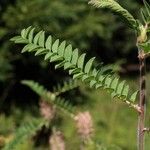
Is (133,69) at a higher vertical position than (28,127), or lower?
higher

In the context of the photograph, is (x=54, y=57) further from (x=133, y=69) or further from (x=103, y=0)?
(x=133, y=69)

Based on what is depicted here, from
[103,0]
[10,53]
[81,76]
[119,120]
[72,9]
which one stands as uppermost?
[72,9]

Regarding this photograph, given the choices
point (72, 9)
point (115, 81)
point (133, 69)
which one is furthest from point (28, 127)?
point (133, 69)

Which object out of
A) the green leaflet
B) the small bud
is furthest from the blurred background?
the green leaflet

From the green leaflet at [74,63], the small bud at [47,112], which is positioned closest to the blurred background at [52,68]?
the small bud at [47,112]

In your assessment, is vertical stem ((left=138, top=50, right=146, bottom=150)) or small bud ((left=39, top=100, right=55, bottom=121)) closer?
vertical stem ((left=138, top=50, right=146, bottom=150))

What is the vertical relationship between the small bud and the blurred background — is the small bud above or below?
below

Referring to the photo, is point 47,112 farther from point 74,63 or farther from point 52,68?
point 52,68

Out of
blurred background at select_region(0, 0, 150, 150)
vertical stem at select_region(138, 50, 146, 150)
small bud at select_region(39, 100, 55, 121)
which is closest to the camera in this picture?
vertical stem at select_region(138, 50, 146, 150)

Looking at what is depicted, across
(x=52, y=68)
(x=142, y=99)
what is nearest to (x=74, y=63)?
(x=142, y=99)

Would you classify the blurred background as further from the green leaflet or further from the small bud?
the green leaflet

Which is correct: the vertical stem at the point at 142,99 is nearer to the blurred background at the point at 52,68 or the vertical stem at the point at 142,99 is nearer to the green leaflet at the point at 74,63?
the green leaflet at the point at 74,63
